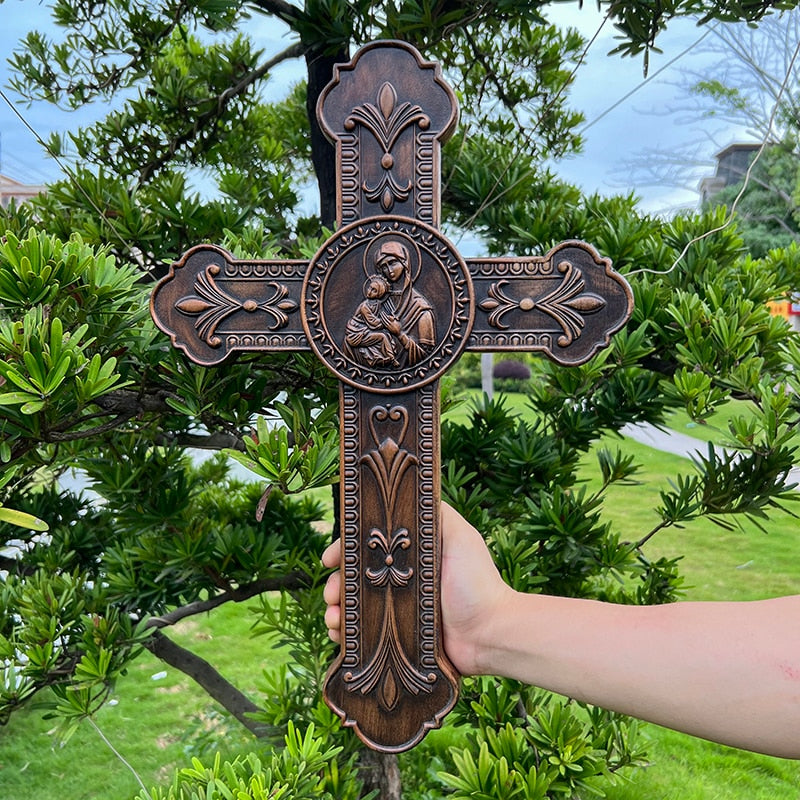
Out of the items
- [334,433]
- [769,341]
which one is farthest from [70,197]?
[769,341]

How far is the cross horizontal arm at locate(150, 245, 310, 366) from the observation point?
69 cm

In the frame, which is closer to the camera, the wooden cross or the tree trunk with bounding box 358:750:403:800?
the wooden cross

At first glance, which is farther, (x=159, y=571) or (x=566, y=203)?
(x=566, y=203)

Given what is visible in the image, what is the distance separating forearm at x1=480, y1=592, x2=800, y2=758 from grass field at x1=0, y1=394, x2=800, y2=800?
0.53 meters

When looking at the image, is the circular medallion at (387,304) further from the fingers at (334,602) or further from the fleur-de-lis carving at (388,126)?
the fingers at (334,602)

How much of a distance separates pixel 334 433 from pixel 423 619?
0.21m

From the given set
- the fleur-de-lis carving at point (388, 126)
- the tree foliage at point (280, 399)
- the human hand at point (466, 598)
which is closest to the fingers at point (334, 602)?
the human hand at point (466, 598)

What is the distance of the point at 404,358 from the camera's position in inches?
26.5

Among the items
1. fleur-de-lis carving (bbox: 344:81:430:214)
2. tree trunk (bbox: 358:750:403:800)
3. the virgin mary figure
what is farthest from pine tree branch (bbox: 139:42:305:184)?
tree trunk (bbox: 358:750:403:800)

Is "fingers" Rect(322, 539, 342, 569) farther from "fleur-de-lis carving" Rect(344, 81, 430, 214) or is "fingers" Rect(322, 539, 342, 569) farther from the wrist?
"fleur-de-lis carving" Rect(344, 81, 430, 214)

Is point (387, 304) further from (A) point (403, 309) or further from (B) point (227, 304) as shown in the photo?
(B) point (227, 304)

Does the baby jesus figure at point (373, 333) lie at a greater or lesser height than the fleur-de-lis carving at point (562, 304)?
lesser

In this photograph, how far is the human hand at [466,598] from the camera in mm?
683

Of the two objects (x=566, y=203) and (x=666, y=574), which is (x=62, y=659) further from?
(x=566, y=203)
